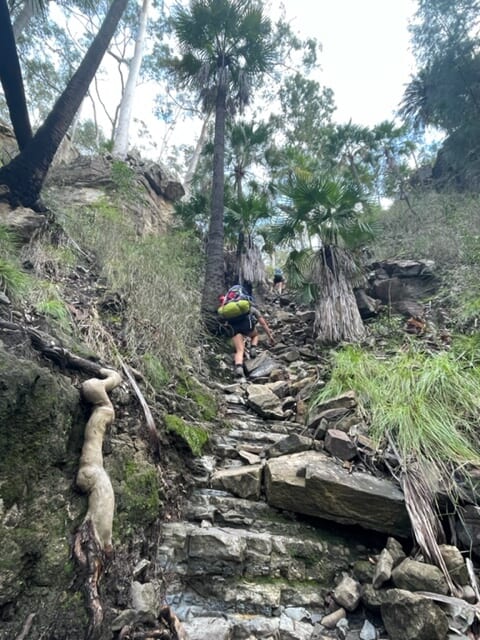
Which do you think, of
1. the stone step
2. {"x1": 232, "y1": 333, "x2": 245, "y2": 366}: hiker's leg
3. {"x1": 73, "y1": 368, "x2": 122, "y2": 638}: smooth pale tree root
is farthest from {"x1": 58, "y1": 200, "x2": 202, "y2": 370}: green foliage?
the stone step

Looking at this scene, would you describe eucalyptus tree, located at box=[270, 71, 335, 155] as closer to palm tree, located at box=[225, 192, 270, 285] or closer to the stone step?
palm tree, located at box=[225, 192, 270, 285]

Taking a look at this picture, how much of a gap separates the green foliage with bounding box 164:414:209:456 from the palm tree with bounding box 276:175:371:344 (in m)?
3.43

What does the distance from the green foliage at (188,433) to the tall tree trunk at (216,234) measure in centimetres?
347

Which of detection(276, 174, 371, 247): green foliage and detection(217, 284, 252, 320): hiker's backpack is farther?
detection(276, 174, 371, 247): green foliage

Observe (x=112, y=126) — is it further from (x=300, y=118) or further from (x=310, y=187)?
(x=310, y=187)

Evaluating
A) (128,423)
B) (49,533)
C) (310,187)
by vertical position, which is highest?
(310,187)

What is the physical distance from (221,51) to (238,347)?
365 inches

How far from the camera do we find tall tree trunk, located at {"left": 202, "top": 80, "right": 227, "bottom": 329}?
7.06 meters

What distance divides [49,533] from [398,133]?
61.1ft

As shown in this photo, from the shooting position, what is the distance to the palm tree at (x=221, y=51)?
9414 millimetres

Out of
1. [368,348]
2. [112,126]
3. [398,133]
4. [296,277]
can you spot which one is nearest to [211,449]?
[368,348]

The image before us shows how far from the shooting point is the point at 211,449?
3.22m

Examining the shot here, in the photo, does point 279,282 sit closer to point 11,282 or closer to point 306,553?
point 11,282

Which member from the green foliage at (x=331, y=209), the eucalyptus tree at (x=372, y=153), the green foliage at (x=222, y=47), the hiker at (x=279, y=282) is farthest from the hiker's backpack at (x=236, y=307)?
the eucalyptus tree at (x=372, y=153)
